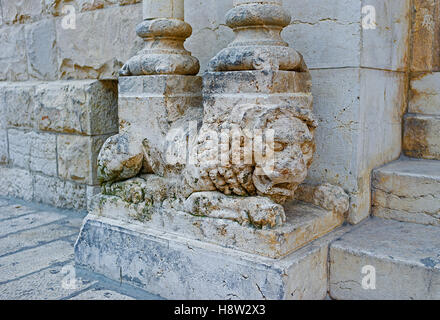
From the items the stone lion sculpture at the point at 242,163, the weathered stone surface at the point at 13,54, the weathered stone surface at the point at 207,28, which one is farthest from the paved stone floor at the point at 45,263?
the weathered stone surface at the point at 207,28

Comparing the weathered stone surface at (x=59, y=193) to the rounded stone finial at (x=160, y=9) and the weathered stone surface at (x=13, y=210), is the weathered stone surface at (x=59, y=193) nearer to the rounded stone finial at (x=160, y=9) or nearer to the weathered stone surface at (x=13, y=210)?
the weathered stone surface at (x=13, y=210)

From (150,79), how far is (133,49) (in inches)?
Answer: 38.5

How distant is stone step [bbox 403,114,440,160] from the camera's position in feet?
9.07

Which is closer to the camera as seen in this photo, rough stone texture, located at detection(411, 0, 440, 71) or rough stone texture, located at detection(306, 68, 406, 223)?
rough stone texture, located at detection(306, 68, 406, 223)

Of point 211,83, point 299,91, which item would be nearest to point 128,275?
point 211,83

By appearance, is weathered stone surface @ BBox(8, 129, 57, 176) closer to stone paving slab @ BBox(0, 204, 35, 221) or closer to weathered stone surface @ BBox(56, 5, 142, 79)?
stone paving slab @ BBox(0, 204, 35, 221)

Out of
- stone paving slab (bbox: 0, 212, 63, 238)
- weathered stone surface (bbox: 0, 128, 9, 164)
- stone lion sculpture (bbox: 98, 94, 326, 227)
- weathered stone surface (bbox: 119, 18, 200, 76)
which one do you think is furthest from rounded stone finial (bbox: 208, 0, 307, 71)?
weathered stone surface (bbox: 0, 128, 9, 164)

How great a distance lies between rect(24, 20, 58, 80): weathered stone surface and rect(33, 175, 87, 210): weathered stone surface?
35.7 inches

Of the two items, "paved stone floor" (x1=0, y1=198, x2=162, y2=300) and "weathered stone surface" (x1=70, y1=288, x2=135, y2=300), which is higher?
"paved stone floor" (x1=0, y1=198, x2=162, y2=300)

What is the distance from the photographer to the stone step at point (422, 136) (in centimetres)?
277

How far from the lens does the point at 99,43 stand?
140 inches

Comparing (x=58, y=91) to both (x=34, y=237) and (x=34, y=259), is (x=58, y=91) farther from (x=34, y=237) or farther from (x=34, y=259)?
(x=34, y=259)

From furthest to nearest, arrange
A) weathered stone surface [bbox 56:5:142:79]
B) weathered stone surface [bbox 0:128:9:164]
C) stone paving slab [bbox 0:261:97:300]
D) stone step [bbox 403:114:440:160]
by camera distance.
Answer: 1. weathered stone surface [bbox 0:128:9:164]
2. weathered stone surface [bbox 56:5:142:79]
3. stone step [bbox 403:114:440:160]
4. stone paving slab [bbox 0:261:97:300]

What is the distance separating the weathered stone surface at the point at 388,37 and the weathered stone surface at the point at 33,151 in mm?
2672
